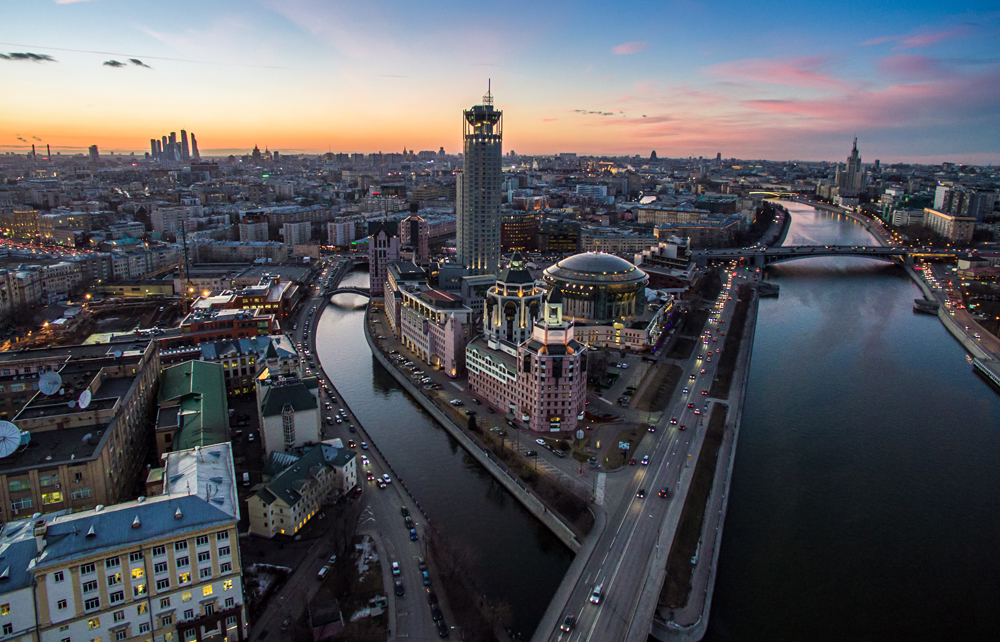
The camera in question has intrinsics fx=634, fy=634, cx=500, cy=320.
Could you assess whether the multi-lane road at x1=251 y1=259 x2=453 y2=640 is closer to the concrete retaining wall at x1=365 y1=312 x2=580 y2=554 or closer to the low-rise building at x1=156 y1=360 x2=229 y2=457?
the concrete retaining wall at x1=365 y1=312 x2=580 y2=554

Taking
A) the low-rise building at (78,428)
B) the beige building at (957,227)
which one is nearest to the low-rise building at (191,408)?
the low-rise building at (78,428)

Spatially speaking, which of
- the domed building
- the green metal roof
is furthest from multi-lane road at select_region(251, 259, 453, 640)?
the domed building

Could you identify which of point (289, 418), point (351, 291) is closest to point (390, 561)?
point (289, 418)

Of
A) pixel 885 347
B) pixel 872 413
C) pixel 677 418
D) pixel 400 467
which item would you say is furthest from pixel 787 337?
pixel 400 467

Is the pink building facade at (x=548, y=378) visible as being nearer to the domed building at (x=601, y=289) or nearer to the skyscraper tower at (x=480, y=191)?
the domed building at (x=601, y=289)

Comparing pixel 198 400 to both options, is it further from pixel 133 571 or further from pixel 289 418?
pixel 133 571
